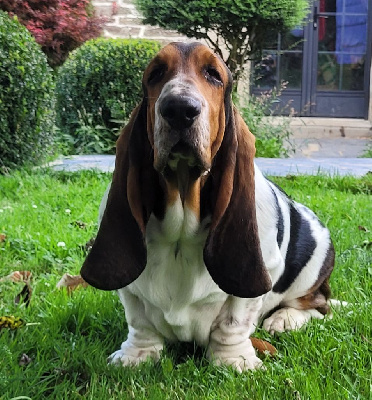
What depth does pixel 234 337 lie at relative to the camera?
8.83ft

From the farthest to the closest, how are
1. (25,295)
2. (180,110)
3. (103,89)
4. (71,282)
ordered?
1. (103,89)
2. (71,282)
3. (25,295)
4. (180,110)

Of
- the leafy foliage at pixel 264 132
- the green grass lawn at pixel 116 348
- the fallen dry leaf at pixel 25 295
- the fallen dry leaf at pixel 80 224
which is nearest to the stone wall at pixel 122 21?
the leafy foliage at pixel 264 132

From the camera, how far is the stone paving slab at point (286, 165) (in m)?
7.09

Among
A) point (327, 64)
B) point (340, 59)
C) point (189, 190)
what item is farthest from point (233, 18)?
point (189, 190)

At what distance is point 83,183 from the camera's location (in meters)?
6.29

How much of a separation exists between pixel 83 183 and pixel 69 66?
143 inches

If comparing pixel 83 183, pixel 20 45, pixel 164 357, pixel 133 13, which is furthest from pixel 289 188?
pixel 133 13

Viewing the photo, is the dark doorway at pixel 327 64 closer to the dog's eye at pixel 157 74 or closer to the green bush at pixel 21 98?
the green bush at pixel 21 98

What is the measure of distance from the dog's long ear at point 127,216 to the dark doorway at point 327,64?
32.9ft

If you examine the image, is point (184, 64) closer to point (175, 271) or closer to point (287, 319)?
point (175, 271)

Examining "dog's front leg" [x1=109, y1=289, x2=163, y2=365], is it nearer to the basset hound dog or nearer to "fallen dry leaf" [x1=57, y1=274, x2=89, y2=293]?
the basset hound dog

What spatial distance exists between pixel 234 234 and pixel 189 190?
23 cm

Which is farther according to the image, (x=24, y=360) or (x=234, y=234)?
(x=24, y=360)

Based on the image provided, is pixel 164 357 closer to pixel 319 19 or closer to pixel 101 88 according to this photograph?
pixel 101 88
